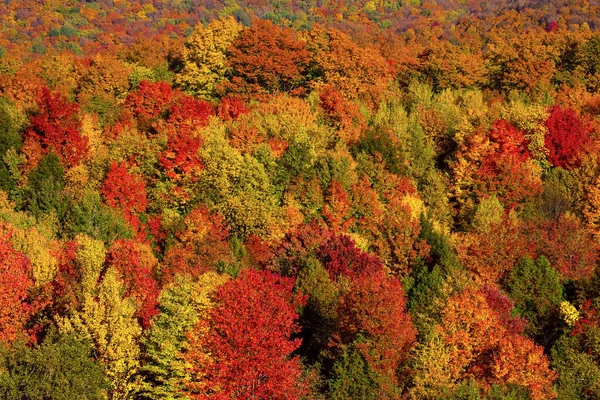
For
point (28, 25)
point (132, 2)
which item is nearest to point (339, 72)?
point (28, 25)

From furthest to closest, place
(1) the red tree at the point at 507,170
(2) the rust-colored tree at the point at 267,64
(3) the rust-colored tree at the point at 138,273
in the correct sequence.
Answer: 1. (2) the rust-colored tree at the point at 267,64
2. (1) the red tree at the point at 507,170
3. (3) the rust-colored tree at the point at 138,273

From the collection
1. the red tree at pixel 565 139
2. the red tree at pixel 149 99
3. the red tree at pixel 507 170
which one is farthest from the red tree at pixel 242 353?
the red tree at pixel 149 99

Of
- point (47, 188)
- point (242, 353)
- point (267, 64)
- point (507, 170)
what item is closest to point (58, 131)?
point (47, 188)

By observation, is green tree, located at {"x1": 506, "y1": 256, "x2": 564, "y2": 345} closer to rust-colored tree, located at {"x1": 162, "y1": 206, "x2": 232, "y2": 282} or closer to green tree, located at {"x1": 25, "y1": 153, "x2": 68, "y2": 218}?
rust-colored tree, located at {"x1": 162, "y1": 206, "x2": 232, "y2": 282}

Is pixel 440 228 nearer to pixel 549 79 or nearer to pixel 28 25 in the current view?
pixel 549 79

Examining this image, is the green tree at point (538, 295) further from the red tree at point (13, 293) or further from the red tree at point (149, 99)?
the red tree at point (149, 99)
